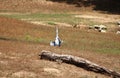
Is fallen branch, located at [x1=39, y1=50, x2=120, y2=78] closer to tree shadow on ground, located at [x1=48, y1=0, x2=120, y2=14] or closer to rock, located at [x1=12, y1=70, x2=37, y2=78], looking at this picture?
rock, located at [x1=12, y1=70, x2=37, y2=78]

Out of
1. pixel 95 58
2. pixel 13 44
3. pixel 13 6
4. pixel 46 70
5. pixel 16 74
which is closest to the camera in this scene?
pixel 16 74

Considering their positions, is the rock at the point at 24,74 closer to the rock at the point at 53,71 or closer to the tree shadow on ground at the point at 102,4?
the rock at the point at 53,71

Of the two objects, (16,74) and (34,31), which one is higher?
(16,74)

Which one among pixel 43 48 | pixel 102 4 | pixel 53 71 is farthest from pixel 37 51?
pixel 102 4

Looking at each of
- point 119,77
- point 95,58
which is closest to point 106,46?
point 95,58

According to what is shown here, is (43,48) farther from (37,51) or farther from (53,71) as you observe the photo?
(53,71)

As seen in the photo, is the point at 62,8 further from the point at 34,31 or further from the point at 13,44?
the point at 13,44

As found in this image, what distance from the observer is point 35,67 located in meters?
12.1

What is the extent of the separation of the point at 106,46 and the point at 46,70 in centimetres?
971

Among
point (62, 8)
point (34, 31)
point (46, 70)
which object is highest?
point (46, 70)

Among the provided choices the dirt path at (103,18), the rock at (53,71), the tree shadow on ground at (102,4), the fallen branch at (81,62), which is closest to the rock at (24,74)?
the rock at (53,71)

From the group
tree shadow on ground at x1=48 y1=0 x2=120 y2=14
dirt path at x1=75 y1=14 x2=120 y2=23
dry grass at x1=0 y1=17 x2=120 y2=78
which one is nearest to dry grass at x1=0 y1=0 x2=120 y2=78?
dry grass at x1=0 y1=17 x2=120 y2=78

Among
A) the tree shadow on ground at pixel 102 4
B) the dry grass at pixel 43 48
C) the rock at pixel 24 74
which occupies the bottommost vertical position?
the tree shadow on ground at pixel 102 4

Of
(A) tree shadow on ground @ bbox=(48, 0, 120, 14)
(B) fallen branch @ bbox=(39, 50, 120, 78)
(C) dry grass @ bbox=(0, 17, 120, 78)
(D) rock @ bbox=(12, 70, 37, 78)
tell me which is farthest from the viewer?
(A) tree shadow on ground @ bbox=(48, 0, 120, 14)
